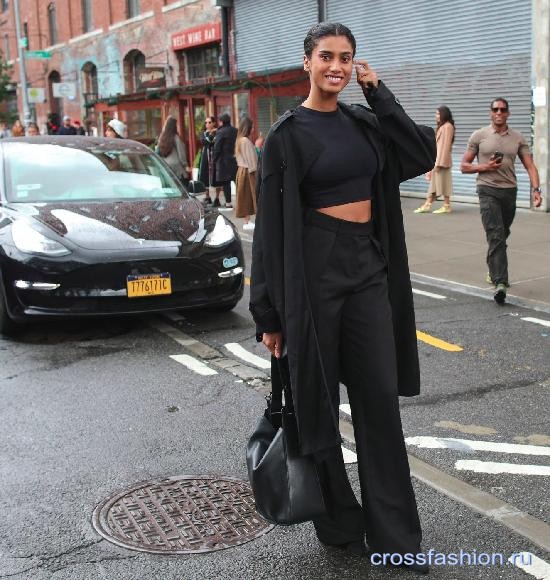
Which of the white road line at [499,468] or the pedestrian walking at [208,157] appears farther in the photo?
the pedestrian walking at [208,157]

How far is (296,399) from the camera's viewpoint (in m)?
3.09

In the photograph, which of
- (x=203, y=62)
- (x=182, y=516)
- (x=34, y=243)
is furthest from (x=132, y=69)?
(x=182, y=516)

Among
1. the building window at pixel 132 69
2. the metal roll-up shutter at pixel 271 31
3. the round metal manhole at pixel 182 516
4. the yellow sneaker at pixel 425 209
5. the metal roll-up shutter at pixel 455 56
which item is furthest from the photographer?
the building window at pixel 132 69

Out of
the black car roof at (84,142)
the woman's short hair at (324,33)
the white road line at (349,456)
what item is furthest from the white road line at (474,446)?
the black car roof at (84,142)

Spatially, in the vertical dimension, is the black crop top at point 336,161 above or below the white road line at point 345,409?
above

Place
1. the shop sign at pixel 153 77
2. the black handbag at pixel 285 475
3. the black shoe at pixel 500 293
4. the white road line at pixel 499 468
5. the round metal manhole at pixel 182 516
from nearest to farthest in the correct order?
1. the black handbag at pixel 285 475
2. the round metal manhole at pixel 182 516
3. the white road line at pixel 499 468
4. the black shoe at pixel 500 293
5. the shop sign at pixel 153 77

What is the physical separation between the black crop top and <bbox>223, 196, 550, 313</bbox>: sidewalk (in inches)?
196

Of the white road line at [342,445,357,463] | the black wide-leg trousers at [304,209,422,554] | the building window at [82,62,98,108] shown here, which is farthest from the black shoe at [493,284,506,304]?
the building window at [82,62,98,108]

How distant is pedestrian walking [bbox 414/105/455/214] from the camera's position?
14.1m

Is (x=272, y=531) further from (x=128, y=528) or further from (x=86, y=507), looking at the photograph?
(x=86, y=507)

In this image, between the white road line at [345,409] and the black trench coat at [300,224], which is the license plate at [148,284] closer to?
the white road line at [345,409]

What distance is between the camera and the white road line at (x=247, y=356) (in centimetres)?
616

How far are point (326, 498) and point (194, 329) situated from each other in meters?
4.03

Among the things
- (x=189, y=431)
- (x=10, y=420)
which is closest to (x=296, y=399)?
(x=189, y=431)
